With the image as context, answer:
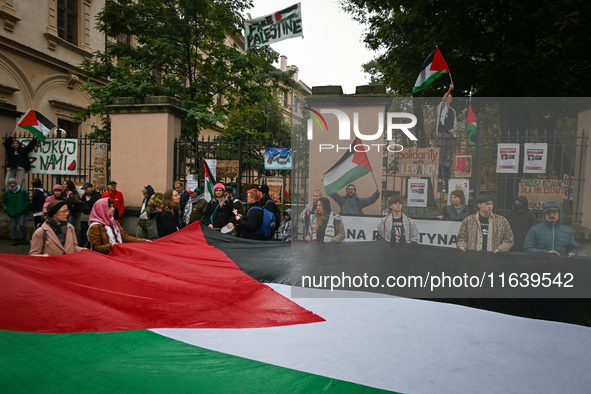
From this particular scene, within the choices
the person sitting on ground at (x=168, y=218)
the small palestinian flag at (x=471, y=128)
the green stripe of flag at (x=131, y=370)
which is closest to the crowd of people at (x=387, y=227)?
the person sitting on ground at (x=168, y=218)

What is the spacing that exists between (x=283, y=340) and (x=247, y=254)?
291 cm

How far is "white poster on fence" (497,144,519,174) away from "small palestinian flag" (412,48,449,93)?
1.63 metres

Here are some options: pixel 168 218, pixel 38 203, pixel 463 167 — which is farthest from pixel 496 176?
pixel 38 203

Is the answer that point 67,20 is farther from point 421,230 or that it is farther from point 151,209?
point 421,230

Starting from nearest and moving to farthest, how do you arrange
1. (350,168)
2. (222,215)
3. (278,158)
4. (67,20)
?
(350,168)
(222,215)
(278,158)
(67,20)

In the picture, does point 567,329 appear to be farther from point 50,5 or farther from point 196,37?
point 50,5

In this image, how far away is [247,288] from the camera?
171 inches

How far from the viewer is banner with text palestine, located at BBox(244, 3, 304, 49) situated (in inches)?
356

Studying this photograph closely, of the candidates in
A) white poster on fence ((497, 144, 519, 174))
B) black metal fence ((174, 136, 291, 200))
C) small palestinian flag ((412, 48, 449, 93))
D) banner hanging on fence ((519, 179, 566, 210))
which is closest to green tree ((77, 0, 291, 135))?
black metal fence ((174, 136, 291, 200))

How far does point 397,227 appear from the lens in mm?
4527

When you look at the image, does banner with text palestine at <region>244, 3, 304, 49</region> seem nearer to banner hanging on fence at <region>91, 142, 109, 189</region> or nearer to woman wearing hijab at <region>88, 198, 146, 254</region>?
banner hanging on fence at <region>91, 142, 109, 189</region>

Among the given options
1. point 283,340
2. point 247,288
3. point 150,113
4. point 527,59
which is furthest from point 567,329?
point 150,113

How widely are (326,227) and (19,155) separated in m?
10.0

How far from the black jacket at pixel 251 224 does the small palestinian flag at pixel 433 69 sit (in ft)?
11.9
